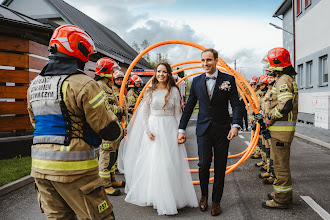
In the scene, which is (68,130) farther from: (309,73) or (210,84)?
(309,73)

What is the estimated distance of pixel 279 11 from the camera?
2819 centimetres

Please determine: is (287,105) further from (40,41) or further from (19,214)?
(40,41)

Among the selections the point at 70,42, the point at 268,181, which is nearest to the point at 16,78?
the point at 70,42

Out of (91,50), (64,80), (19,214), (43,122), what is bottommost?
(19,214)

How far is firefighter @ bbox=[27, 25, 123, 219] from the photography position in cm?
224

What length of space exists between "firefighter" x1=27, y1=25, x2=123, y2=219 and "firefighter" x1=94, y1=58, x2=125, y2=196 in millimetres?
2800

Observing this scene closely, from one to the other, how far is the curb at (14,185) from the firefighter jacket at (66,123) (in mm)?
3548

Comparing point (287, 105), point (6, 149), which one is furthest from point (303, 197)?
point (6, 149)

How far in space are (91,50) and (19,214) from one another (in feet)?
10.4

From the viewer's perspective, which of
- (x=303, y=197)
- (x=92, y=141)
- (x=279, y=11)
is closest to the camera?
(x=92, y=141)

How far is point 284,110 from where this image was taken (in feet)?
13.8

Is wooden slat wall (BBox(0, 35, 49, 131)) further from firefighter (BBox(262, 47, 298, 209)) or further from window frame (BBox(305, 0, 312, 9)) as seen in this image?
window frame (BBox(305, 0, 312, 9))

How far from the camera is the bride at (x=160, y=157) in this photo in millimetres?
4348

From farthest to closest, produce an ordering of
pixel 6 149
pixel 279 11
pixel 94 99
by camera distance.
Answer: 1. pixel 279 11
2. pixel 6 149
3. pixel 94 99
